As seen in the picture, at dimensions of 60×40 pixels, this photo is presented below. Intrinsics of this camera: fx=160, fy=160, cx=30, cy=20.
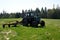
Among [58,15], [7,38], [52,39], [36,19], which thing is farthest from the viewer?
[58,15]

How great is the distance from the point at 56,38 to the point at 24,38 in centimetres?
341

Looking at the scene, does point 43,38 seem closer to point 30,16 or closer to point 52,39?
point 52,39

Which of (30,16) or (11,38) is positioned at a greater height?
(30,16)

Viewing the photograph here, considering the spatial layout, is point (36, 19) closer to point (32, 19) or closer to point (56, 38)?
point (32, 19)

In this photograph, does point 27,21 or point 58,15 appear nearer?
point 27,21

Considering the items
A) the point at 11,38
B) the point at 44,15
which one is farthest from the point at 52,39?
the point at 44,15

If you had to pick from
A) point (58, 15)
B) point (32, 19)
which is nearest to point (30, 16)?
point (32, 19)

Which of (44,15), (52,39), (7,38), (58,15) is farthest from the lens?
(44,15)

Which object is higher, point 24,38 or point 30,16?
point 30,16

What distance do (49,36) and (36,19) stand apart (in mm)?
10690

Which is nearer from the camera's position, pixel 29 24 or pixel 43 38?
pixel 43 38

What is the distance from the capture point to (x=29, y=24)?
97.9ft

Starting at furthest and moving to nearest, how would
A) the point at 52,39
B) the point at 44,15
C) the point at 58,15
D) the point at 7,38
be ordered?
the point at 44,15, the point at 58,15, the point at 7,38, the point at 52,39

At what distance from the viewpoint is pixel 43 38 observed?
16938 millimetres
